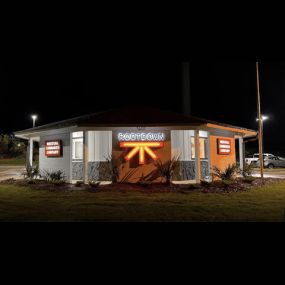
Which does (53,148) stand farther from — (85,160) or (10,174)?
(10,174)

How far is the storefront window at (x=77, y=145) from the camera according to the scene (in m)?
16.5

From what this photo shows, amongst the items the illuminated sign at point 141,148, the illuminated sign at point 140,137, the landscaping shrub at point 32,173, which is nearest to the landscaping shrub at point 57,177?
the landscaping shrub at point 32,173

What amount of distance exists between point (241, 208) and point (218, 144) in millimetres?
8802

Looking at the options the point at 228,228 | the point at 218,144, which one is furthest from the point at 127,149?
the point at 228,228

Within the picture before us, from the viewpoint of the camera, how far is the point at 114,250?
503 centimetres

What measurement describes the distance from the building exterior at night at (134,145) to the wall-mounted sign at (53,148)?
0.53ft

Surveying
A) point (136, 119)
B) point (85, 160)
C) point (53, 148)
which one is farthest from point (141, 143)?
point (53, 148)

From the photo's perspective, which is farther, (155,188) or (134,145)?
(134,145)

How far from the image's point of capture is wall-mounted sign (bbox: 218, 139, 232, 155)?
17641 mm

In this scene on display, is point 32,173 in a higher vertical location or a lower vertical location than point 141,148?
lower

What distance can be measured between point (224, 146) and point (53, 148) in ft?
32.8

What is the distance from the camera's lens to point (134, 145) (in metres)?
15.1

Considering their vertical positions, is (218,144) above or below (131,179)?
above

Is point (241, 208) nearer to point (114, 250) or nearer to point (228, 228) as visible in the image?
point (228, 228)
